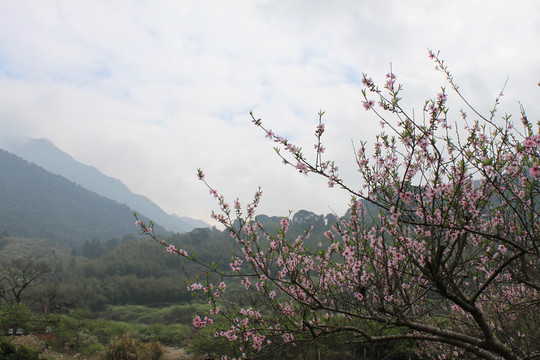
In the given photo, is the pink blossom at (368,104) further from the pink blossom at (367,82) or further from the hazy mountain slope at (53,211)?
the hazy mountain slope at (53,211)

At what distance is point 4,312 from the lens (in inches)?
695

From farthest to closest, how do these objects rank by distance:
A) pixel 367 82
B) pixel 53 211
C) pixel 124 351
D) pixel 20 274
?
1. pixel 53 211
2. pixel 20 274
3. pixel 124 351
4. pixel 367 82

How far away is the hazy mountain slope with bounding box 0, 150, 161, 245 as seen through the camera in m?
144

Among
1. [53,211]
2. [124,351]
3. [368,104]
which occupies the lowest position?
[53,211]

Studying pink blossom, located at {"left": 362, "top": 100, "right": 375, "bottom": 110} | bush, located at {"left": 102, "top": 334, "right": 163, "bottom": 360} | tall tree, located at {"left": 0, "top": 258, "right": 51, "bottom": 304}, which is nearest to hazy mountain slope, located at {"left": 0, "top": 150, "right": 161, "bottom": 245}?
tall tree, located at {"left": 0, "top": 258, "right": 51, "bottom": 304}

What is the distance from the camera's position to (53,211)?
168000 millimetres

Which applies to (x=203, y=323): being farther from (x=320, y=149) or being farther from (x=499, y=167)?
(x=499, y=167)

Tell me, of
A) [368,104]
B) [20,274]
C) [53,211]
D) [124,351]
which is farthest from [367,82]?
[53,211]

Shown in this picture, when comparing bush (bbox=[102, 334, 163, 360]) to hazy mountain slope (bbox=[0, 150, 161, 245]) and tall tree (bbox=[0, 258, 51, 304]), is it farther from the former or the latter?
hazy mountain slope (bbox=[0, 150, 161, 245])

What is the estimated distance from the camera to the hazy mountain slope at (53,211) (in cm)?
14388

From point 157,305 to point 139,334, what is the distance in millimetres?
27252

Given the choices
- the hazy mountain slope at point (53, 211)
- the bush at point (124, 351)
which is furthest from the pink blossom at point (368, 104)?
the hazy mountain slope at point (53, 211)

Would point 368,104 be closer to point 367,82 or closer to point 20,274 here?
point 367,82

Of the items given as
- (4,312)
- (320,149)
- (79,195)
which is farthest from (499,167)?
(79,195)
